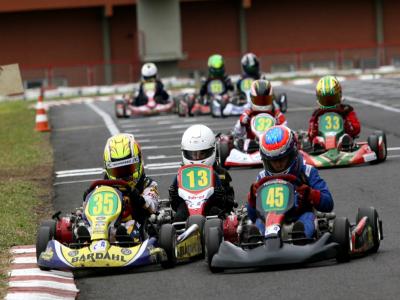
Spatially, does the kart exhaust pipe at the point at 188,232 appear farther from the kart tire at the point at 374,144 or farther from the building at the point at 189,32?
the building at the point at 189,32

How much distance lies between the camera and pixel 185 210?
10703mm

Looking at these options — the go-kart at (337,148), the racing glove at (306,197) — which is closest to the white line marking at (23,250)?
the racing glove at (306,197)

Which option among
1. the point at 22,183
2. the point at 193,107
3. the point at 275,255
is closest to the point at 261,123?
the point at 22,183

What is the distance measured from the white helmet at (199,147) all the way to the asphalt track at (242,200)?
1.45 metres

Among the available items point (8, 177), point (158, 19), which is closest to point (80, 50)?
point (158, 19)

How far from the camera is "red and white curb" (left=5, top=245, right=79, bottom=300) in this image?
8.49 m

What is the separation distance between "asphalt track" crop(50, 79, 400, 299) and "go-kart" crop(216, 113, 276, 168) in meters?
0.17

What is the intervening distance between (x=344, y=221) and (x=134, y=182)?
222 centimetres

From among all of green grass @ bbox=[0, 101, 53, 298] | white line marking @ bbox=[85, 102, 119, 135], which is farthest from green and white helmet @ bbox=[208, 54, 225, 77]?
green grass @ bbox=[0, 101, 53, 298]

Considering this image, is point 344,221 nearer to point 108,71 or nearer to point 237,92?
point 237,92

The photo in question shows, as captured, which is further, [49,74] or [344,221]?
[49,74]

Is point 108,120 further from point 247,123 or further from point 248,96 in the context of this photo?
point 247,123

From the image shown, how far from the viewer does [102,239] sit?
9461mm

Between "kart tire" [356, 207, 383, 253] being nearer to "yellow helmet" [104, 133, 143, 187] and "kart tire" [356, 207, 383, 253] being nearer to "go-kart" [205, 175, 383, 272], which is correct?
"go-kart" [205, 175, 383, 272]
